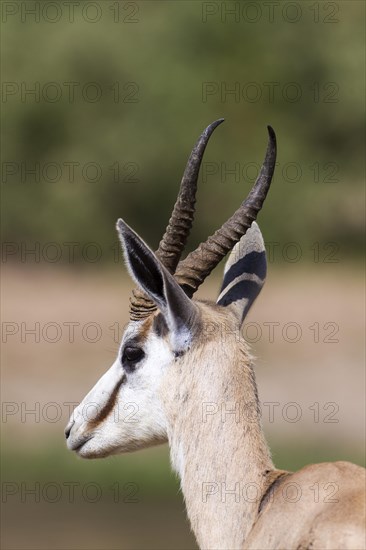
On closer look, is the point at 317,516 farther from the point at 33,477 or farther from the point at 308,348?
the point at 308,348

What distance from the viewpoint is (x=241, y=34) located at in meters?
33.1

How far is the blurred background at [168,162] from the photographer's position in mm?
23672

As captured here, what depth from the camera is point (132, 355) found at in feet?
23.5

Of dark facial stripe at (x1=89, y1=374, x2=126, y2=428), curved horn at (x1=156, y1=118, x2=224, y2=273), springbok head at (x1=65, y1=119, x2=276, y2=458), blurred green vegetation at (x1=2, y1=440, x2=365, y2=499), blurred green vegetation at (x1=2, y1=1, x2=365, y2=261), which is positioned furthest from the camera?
blurred green vegetation at (x1=2, y1=1, x2=365, y2=261)

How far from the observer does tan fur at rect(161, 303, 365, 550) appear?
6520mm

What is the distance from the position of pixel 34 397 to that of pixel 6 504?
443 cm

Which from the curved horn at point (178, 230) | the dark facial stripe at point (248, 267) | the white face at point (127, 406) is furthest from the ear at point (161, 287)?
the dark facial stripe at point (248, 267)

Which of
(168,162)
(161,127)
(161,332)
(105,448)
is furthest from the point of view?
(168,162)

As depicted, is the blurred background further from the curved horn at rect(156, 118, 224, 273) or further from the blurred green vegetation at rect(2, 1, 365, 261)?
the curved horn at rect(156, 118, 224, 273)

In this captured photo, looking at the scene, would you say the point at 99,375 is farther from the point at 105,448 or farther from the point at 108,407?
the point at 108,407

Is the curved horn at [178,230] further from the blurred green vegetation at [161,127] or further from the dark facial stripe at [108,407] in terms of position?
the blurred green vegetation at [161,127]

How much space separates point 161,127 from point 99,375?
848cm

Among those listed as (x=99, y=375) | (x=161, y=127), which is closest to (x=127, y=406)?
(x=99, y=375)

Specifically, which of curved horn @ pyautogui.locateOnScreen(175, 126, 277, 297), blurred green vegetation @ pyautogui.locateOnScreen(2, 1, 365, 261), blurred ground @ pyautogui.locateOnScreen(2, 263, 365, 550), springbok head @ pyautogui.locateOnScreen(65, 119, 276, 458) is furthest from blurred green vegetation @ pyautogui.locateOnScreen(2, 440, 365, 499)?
curved horn @ pyautogui.locateOnScreen(175, 126, 277, 297)
